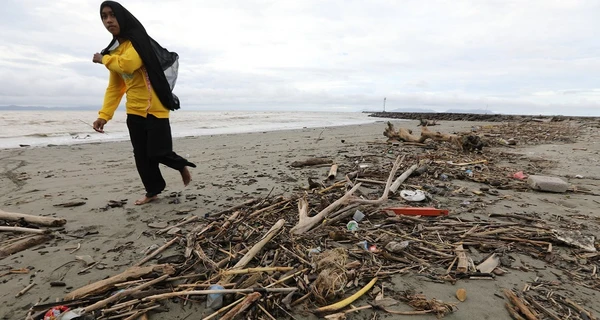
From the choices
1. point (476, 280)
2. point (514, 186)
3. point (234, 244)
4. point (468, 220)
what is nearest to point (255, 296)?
point (234, 244)

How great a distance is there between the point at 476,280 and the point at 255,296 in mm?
1509

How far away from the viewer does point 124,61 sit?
3174 mm

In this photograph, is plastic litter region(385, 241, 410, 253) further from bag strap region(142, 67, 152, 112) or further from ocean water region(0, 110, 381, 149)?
ocean water region(0, 110, 381, 149)

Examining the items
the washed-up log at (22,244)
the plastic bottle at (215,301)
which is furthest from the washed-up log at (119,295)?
the washed-up log at (22,244)

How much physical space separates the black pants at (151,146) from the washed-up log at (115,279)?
181 cm

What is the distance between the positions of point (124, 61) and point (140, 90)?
0.39 meters

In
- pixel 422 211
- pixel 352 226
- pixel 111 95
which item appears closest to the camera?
pixel 352 226

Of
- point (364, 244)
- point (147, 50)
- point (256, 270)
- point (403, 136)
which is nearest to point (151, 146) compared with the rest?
point (147, 50)

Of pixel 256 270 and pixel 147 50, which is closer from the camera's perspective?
pixel 256 270

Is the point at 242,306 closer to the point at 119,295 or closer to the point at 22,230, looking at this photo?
the point at 119,295

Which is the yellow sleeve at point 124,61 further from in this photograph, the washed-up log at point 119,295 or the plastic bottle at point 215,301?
the plastic bottle at point 215,301

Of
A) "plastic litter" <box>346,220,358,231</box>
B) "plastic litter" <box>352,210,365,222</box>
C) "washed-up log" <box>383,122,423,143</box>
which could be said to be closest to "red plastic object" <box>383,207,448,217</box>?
"plastic litter" <box>352,210,365,222</box>

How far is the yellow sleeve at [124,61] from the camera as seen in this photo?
318 centimetres

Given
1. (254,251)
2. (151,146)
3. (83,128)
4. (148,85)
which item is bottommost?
(254,251)
